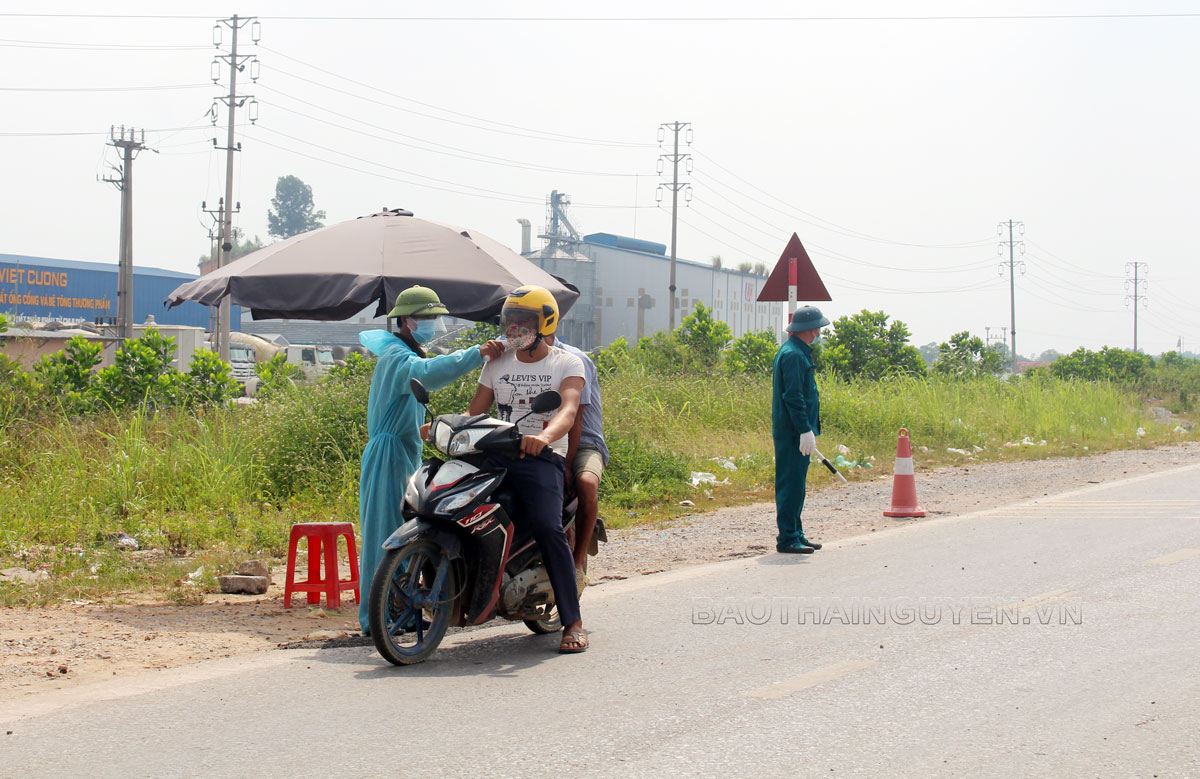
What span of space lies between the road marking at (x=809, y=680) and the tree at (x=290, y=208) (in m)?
143

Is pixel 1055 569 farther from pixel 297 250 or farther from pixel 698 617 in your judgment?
pixel 297 250

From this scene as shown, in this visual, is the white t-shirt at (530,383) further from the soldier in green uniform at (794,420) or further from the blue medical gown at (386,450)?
the soldier in green uniform at (794,420)

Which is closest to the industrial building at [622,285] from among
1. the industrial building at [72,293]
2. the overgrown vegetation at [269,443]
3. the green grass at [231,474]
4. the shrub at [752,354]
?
the industrial building at [72,293]

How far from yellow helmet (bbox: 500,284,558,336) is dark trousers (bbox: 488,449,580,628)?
0.69 m

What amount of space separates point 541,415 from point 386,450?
0.96 m

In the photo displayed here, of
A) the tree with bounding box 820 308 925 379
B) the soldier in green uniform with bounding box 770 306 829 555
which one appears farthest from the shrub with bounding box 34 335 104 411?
the tree with bounding box 820 308 925 379

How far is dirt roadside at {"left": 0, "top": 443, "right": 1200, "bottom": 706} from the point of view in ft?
19.1

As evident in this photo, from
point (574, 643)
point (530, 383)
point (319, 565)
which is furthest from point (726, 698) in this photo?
point (319, 565)

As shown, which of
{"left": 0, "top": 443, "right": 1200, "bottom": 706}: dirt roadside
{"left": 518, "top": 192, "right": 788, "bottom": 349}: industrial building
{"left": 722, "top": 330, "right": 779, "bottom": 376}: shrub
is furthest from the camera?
{"left": 518, "top": 192, "right": 788, "bottom": 349}: industrial building

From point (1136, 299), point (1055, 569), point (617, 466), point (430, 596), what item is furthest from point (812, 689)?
point (1136, 299)

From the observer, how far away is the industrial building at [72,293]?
6606 cm

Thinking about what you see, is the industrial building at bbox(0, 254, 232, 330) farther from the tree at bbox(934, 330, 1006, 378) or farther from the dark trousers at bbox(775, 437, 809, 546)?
the dark trousers at bbox(775, 437, 809, 546)

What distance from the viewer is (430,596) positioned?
5.64 m

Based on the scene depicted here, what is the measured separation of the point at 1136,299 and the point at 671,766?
10757 centimetres
